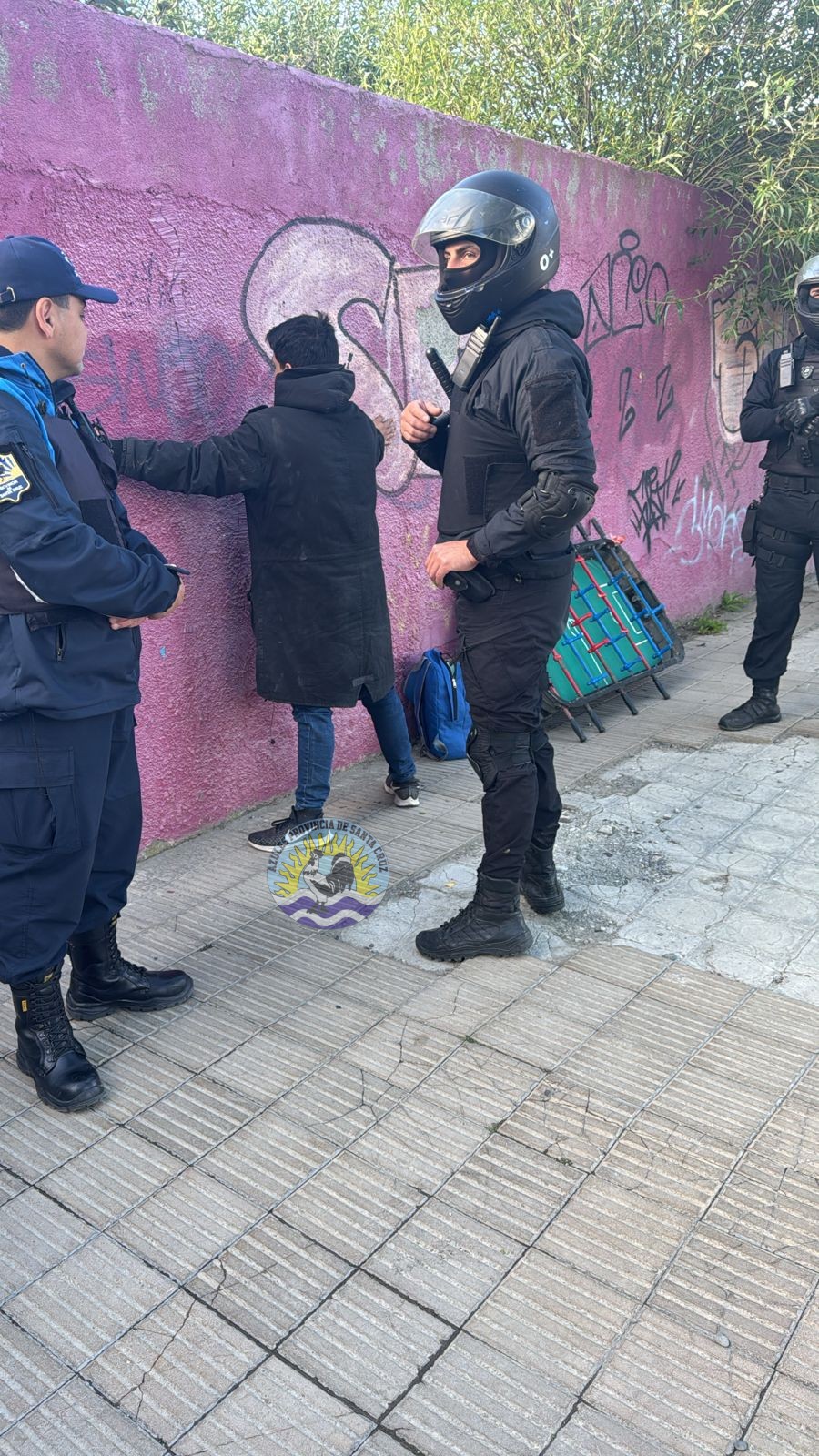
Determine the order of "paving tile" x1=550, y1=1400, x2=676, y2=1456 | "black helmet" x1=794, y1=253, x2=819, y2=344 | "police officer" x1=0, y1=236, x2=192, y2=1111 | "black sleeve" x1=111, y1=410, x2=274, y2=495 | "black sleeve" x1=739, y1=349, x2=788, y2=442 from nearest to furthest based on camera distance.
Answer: "paving tile" x1=550, y1=1400, x2=676, y2=1456, "police officer" x1=0, y1=236, x2=192, y2=1111, "black sleeve" x1=111, y1=410, x2=274, y2=495, "black helmet" x1=794, y1=253, x2=819, y2=344, "black sleeve" x1=739, y1=349, x2=788, y2=442

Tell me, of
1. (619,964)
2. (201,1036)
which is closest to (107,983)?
(201,1036)

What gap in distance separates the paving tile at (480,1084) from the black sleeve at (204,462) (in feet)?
6.57

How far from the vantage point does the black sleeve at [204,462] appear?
331cm

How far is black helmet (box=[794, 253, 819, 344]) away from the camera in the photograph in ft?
14.9

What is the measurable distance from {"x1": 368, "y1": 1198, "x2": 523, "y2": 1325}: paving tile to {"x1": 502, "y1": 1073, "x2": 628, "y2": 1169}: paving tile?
0.92 ft

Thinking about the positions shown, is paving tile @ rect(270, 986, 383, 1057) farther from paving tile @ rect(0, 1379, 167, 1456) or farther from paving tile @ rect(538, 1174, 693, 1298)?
paving tile @ rect(0, 1379, 167, 1456)

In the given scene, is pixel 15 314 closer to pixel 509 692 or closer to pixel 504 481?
pixel 504 481

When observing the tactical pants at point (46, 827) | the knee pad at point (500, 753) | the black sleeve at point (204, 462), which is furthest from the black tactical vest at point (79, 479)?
the knee pad at point (500, 753)

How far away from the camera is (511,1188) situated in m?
2.22

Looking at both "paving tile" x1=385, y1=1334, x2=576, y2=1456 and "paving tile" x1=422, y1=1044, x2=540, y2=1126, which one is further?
"paving tile" x1=422, y1=1044, x2=540, y2=1126

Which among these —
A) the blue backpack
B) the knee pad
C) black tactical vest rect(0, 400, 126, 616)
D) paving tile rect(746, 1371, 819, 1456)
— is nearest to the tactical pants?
black tactical vest rect(0, 400, 126, 616)

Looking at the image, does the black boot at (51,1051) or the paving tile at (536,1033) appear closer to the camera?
the black boot at (51,1051)

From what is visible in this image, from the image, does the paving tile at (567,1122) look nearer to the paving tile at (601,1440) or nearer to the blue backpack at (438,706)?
the paving tile at (601,1440)

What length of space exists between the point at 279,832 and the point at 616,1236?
2.19 m
